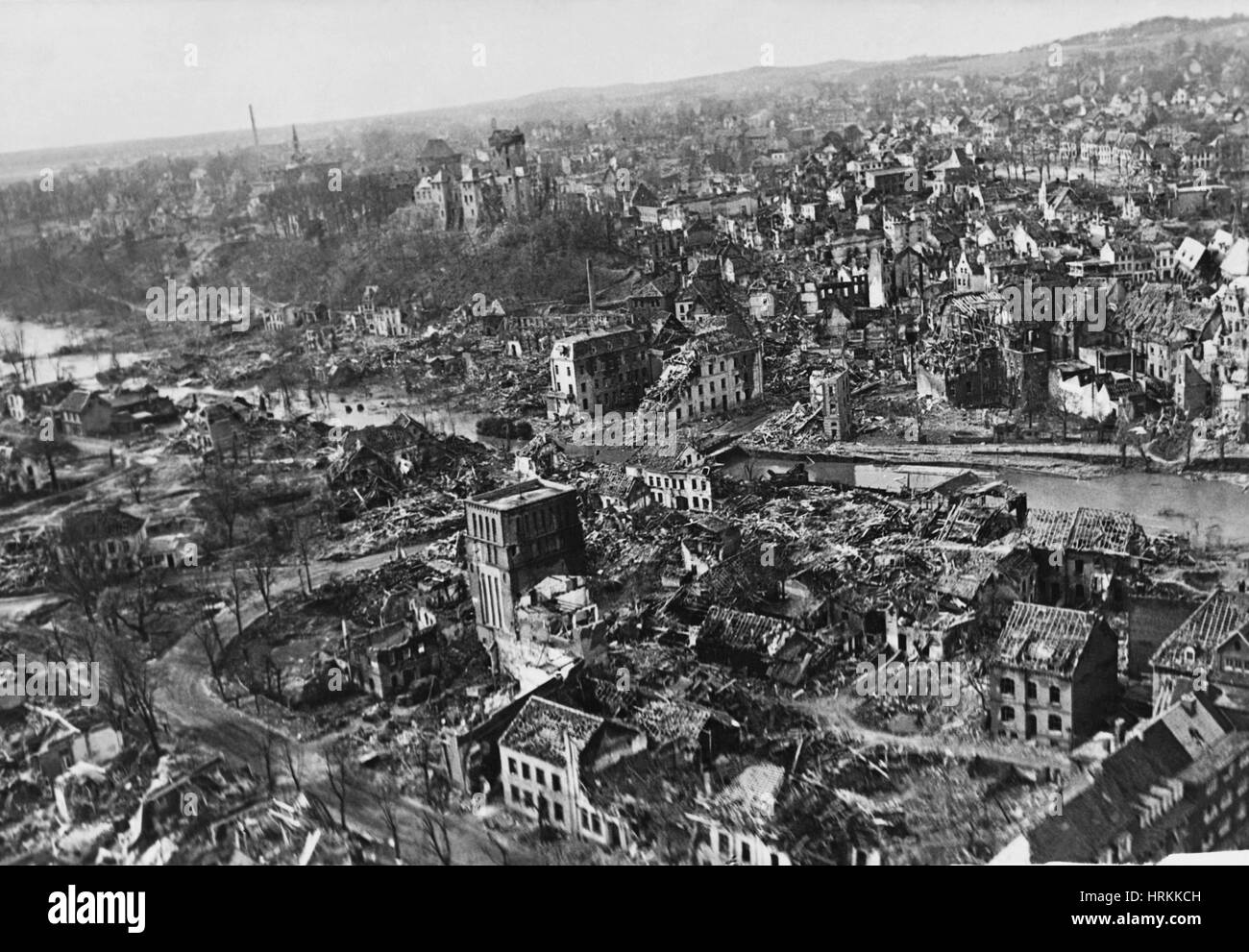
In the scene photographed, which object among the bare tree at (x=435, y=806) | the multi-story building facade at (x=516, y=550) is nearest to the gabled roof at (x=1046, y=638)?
the multi-story building facade at (x=516, y=550)

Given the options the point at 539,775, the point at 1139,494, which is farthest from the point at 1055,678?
the point at 539,775

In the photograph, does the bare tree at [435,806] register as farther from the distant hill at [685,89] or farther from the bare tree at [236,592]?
the distant hill at [685,89]

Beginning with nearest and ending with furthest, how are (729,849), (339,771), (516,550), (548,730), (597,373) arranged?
(729,849) → (548,730) → (339,771) → (516,550) → (597,373)

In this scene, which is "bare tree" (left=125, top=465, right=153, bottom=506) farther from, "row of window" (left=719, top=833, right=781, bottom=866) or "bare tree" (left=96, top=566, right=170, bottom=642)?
"row of window" (left=719, top=833, right=781, bottom=866)

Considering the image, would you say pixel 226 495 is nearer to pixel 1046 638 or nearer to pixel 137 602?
pixel 137 602

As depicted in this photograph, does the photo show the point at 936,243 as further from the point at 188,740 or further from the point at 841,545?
the point at 188,740

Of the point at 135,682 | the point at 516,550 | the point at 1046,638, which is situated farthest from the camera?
the point at 516,550

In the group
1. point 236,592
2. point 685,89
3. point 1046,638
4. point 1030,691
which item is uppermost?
point 685,89

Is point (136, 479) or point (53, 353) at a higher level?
point (53, 353)
